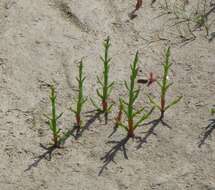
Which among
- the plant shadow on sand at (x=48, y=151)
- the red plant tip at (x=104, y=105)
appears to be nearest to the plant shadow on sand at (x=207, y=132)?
the red plant tip at (x=104, y=105)

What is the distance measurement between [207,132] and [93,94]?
73cm

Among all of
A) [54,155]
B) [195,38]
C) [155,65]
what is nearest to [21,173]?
[54,155]

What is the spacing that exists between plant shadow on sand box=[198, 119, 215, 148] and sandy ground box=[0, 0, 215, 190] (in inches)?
0.4

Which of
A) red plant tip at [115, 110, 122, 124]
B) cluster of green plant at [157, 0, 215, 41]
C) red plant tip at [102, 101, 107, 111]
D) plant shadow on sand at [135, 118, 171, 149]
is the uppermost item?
cluster of green plant at [157, 0, 215, 41]

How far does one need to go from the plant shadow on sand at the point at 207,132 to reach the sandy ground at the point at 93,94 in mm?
10

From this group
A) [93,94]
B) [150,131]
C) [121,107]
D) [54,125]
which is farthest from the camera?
[93,94]

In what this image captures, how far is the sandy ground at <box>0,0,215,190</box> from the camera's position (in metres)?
3.16

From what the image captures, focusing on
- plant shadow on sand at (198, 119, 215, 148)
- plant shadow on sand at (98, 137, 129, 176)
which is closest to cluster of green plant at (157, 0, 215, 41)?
plant shadow on sand at (198, 119, 215, 148)

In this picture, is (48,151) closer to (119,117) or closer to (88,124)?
(88,124)

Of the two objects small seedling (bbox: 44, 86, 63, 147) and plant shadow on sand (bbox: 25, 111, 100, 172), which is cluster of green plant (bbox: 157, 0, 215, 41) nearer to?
plant shadow on sand (bbox: 25, 111, 100, 172)

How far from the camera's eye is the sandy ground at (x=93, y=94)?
10.4 ft

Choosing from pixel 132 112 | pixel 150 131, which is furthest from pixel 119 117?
pixel 150 131

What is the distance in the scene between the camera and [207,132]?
341 cm

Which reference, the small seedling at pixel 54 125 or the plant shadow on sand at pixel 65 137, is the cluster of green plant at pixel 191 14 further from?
the small seedling at pixel 54 125
